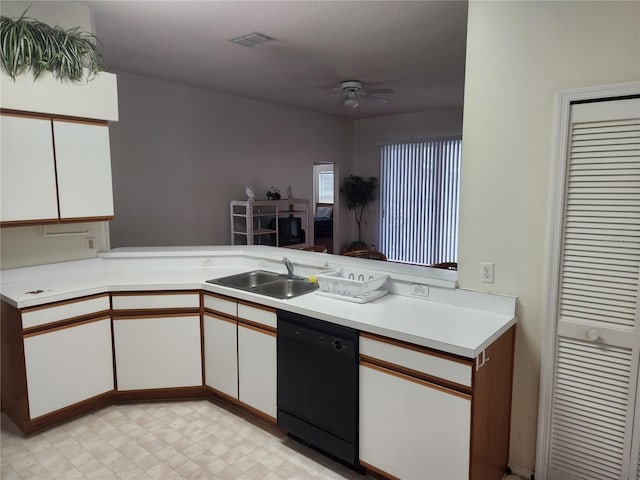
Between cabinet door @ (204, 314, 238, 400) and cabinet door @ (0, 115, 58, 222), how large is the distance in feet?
4.16

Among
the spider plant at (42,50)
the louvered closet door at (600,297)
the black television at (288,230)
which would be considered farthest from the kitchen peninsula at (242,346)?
the black television at (288,230)

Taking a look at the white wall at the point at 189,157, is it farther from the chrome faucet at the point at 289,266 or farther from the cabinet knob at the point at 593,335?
the cabinet knob at the point at 593,335

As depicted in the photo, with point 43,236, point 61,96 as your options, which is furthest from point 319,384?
point 61,96

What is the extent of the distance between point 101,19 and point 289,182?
13.1 feet

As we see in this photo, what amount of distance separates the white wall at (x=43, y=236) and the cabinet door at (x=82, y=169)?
13.9 inches

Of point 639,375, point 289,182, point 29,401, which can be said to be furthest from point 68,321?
point 289,182

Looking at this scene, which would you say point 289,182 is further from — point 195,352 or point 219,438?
point 219,438

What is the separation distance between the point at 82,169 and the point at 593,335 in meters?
3.15

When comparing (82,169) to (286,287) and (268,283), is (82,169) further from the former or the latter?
(286,287)

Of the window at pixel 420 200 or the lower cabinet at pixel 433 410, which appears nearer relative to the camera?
the lower cabinet at pixel 433 410

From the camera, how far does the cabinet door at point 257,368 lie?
2494mm

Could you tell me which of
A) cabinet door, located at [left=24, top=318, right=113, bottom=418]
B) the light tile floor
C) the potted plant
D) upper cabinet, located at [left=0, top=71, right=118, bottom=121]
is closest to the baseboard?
the light tile floor

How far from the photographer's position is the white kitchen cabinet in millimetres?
2518

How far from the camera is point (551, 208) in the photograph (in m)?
1.98
